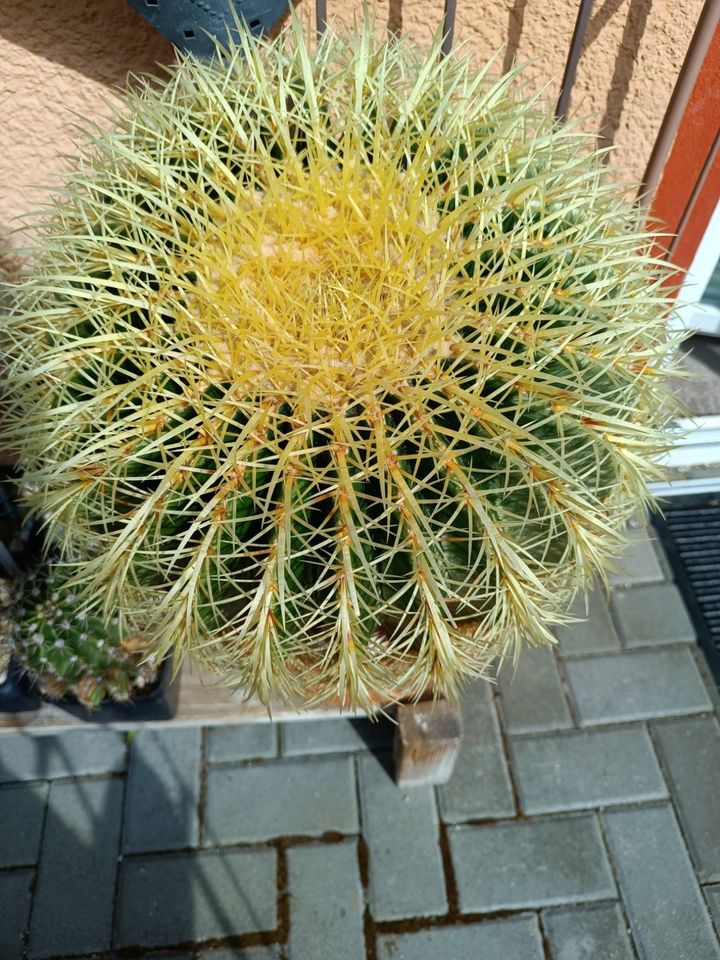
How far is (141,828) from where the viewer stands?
56.4 inches

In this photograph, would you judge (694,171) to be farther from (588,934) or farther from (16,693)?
(16,693)

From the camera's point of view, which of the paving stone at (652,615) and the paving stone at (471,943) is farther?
the paving stone at (652,615)

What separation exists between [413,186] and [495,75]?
0.79 meters

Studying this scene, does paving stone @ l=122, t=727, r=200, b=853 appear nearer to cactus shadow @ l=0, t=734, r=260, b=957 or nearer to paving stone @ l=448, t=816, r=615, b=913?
cactus shadow @ l=0, t=734, r=260, b=957

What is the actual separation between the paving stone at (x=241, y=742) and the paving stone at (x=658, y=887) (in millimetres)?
686

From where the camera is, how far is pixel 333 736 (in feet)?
5.10

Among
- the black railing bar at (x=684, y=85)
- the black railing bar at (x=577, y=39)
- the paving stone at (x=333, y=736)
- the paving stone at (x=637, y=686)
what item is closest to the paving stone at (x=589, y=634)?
the paving stone at (x=637, y=686)

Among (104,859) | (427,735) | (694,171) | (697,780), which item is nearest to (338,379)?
(427,735)

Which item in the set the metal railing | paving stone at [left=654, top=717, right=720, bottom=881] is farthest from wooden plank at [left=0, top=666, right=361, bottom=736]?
the metal railing

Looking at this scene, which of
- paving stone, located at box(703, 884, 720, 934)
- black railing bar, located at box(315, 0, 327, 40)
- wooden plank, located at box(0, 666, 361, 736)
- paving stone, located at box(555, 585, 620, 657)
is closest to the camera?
black railing bar, located at box(315, 0, 327, 40)

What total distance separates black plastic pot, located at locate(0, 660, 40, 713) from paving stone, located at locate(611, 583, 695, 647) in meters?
1.26

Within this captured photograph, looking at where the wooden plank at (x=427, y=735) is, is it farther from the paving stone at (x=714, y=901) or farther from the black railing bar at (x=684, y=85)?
the black railing bar at (x=684, y=85)

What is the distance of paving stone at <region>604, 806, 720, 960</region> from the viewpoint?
1.32 meters

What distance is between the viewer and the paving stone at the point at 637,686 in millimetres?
1589
